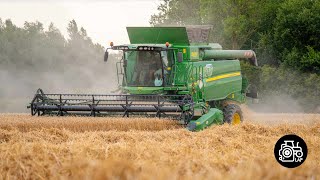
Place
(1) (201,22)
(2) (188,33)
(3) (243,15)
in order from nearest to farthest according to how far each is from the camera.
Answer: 1. (2) (188,33)
2. (3) (243,15)
3. (1) (201,22)

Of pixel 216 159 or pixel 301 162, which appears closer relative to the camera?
pixel 301 162

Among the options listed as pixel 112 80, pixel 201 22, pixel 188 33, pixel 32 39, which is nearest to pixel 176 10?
pixel 201 22

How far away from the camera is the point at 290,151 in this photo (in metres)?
7.31

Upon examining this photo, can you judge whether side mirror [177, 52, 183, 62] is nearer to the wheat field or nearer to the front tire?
the front tire

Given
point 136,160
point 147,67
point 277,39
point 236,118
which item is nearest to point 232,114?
point 236,118

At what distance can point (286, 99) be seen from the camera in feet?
114

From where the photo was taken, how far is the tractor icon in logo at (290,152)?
7117 mm

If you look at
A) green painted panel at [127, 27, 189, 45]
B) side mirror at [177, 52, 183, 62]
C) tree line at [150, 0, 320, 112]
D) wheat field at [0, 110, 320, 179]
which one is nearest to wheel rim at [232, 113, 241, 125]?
green painted panel at [127, 27, 189, 45]

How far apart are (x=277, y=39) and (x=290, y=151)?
3031cm

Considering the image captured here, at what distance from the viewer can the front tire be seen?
1820cm

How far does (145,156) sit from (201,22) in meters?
40.2

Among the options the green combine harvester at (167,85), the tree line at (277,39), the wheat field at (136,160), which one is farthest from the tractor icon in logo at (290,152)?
the tree line at (277,39)

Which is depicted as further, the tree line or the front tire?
the tree line

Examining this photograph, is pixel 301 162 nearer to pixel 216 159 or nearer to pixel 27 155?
pixel 216 159
